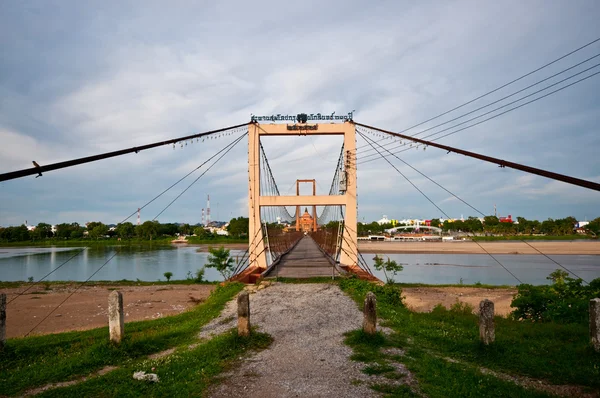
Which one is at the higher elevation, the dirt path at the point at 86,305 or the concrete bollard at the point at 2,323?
the concrete bollard at the point at 2,323

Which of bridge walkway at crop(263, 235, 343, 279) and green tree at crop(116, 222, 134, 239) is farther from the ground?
green tree at crop(116, 222, 134, 239)

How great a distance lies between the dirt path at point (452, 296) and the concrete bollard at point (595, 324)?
26.6 ft

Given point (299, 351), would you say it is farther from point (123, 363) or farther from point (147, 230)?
point (147, 230)

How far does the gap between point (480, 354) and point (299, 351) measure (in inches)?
98.7

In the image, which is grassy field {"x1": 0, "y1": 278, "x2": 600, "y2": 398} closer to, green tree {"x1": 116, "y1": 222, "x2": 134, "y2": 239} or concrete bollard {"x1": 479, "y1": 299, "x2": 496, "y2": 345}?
concrete bollard {"x1": 479, "y1": 299, "x2": 496, "y2": 345}

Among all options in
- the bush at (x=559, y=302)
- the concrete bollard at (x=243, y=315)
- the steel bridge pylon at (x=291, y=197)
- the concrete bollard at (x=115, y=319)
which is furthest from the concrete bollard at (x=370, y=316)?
the steel bridge pylon at (x=291, y=197)

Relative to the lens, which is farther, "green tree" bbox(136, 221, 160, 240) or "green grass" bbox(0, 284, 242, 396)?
"green tree" bbox(136, 221, 160, 240)

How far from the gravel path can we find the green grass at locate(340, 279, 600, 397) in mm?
459

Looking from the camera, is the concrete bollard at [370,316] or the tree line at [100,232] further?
the tree line at [100,232]

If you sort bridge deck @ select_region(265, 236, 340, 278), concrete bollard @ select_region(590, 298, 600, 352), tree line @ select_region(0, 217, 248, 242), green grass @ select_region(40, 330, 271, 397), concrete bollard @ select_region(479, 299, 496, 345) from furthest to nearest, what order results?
tree line @ select_region(0, 217, 248, 242) → bridge deck @ select_region(265, 236, 340, 278) → concrete bollard @ select_region(479, 299, 496, 345) → concrete bollard @ select_region(590, 298, 600, 352) → green grass @ select_region(40, 330, 271, 397)

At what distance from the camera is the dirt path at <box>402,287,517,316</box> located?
14.2m

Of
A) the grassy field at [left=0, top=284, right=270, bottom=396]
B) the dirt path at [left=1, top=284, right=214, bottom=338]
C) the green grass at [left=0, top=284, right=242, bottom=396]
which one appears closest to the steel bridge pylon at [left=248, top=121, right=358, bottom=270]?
the dirt path at [left=1, top=284, right=214, bottom=338]

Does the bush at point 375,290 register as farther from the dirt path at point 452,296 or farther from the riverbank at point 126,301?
the dirt path at point 452,296

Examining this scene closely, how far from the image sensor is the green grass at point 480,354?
417 cm
